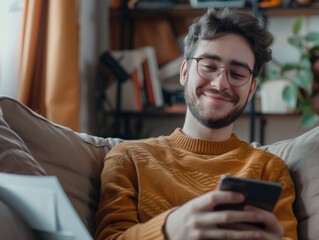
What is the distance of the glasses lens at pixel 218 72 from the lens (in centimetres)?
150

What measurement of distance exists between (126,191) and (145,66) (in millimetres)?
1822

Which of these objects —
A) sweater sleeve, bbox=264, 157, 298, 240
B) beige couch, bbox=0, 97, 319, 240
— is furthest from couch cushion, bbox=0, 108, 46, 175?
sweater sleeve, bbox=264, 157, 298, 240

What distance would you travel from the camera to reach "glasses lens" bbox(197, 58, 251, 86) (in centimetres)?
150

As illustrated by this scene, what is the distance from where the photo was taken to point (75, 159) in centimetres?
143

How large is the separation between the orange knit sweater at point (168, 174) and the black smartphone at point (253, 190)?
333 mm

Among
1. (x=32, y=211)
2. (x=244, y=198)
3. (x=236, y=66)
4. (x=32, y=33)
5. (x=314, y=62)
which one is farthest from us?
(x=314, y=62)

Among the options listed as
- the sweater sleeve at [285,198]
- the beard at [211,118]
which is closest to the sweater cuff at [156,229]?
the sweater sleeve at [285,198]

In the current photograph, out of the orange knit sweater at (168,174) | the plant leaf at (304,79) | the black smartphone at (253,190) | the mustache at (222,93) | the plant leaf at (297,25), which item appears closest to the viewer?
the black smartphone at (253,190)

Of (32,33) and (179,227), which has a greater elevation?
(32,33)

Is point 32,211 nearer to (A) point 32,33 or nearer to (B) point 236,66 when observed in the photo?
(B) point 236,66

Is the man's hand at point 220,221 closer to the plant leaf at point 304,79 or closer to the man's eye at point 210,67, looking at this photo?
the man's eye at point 210,67

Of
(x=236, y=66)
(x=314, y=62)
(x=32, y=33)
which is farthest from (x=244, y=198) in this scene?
(x=314, y=62)

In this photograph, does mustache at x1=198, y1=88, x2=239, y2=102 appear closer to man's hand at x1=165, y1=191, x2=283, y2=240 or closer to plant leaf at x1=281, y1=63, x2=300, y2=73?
man's hand at x1=165, y1=191, x2=283, y2=240

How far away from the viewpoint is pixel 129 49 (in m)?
3.35
